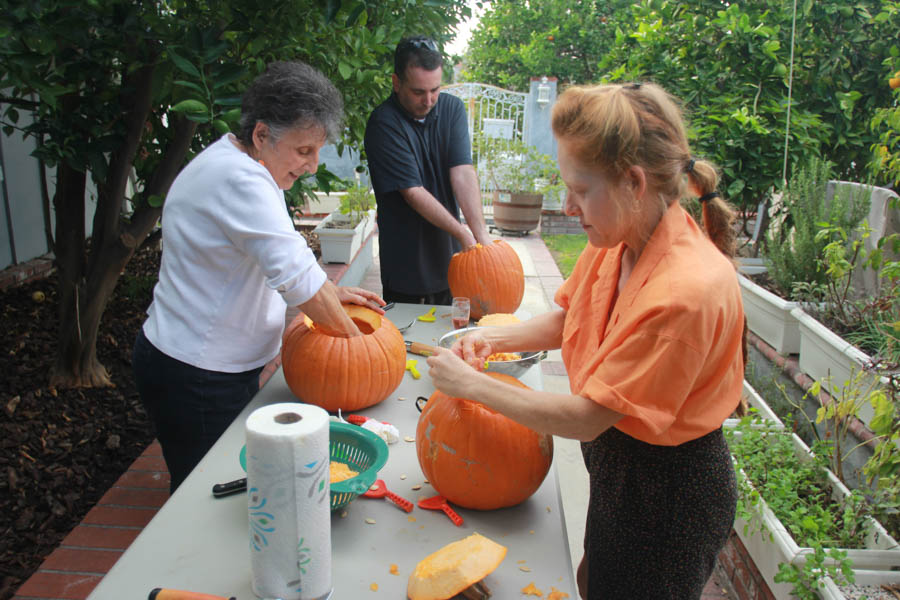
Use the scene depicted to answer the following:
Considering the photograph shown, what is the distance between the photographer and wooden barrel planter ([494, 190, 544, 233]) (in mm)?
8883

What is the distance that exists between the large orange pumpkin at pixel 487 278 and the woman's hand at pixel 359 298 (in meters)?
0.72

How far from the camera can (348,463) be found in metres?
1.62

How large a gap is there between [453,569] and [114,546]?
1733 millimetres

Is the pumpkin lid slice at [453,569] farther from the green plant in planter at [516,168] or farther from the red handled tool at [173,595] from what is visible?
the green plant in planter at [516,168]

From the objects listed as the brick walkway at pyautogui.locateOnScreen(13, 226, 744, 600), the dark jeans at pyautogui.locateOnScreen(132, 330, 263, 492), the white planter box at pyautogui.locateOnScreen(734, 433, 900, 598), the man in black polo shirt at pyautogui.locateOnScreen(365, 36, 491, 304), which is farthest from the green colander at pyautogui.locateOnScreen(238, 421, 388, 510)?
the white planter box at pyautogui.locateOnScreen(734, 433, 900, 598)

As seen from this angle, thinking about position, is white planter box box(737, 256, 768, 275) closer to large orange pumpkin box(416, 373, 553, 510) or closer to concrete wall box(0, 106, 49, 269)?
large orange pumpkin box(416, 373, 553, 510)

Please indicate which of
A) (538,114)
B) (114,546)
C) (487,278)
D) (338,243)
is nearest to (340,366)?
(487,278)

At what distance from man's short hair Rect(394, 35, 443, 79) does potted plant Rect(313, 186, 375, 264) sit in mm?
2767

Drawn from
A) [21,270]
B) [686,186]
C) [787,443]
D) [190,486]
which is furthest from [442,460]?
[21,270]

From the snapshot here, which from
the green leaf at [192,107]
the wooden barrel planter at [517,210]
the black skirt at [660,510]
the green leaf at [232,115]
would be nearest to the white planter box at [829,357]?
the black skirt at [660,510]

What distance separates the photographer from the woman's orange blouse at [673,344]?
3.76ft

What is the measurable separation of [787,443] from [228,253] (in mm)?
2376

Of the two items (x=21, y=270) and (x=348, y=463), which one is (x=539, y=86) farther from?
(x=348, y=463)

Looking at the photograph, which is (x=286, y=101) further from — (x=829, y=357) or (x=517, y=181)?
(x=517, y=181)
